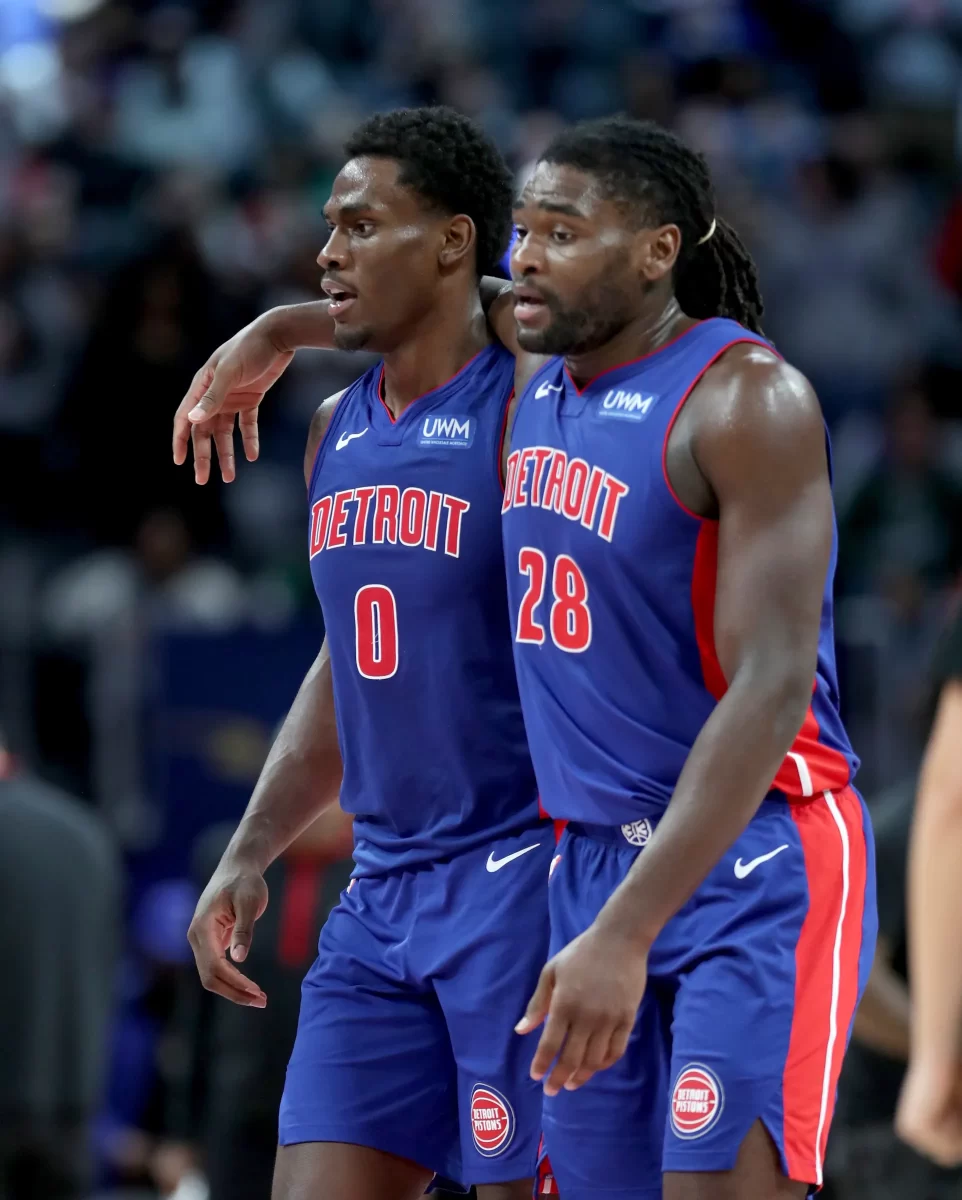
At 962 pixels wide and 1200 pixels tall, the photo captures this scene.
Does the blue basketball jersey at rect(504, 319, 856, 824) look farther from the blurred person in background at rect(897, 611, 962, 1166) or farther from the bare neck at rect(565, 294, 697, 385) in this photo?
the blurred person in background at rect(897, 611, 962, 1166)

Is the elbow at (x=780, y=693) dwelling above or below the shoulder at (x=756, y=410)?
below

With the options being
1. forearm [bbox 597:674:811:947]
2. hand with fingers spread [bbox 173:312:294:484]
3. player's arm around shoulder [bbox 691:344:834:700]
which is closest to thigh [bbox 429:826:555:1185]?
forearm [bbox 597:674:811:947]

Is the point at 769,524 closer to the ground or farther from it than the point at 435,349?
closer to the ground

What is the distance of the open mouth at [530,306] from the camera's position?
150 inches

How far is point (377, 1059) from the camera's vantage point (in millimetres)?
4129

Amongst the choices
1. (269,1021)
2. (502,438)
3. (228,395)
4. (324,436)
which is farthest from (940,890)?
(269,1021)

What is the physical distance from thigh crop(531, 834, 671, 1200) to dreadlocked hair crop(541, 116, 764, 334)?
3.66ft

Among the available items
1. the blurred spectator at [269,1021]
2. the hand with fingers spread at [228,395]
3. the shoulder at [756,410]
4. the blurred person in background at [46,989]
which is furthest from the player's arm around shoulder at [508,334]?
the blurred person in background at [46,989]

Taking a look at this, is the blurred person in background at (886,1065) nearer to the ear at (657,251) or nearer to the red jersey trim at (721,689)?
the red jersey trim at (721,689)

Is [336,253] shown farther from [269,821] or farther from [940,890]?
[940,890]

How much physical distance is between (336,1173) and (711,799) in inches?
49.4

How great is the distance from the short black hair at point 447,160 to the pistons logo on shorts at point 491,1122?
176cm

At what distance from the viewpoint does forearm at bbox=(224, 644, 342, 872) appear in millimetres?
4531

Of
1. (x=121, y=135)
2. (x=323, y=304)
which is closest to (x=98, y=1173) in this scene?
(x=323, y=304)
